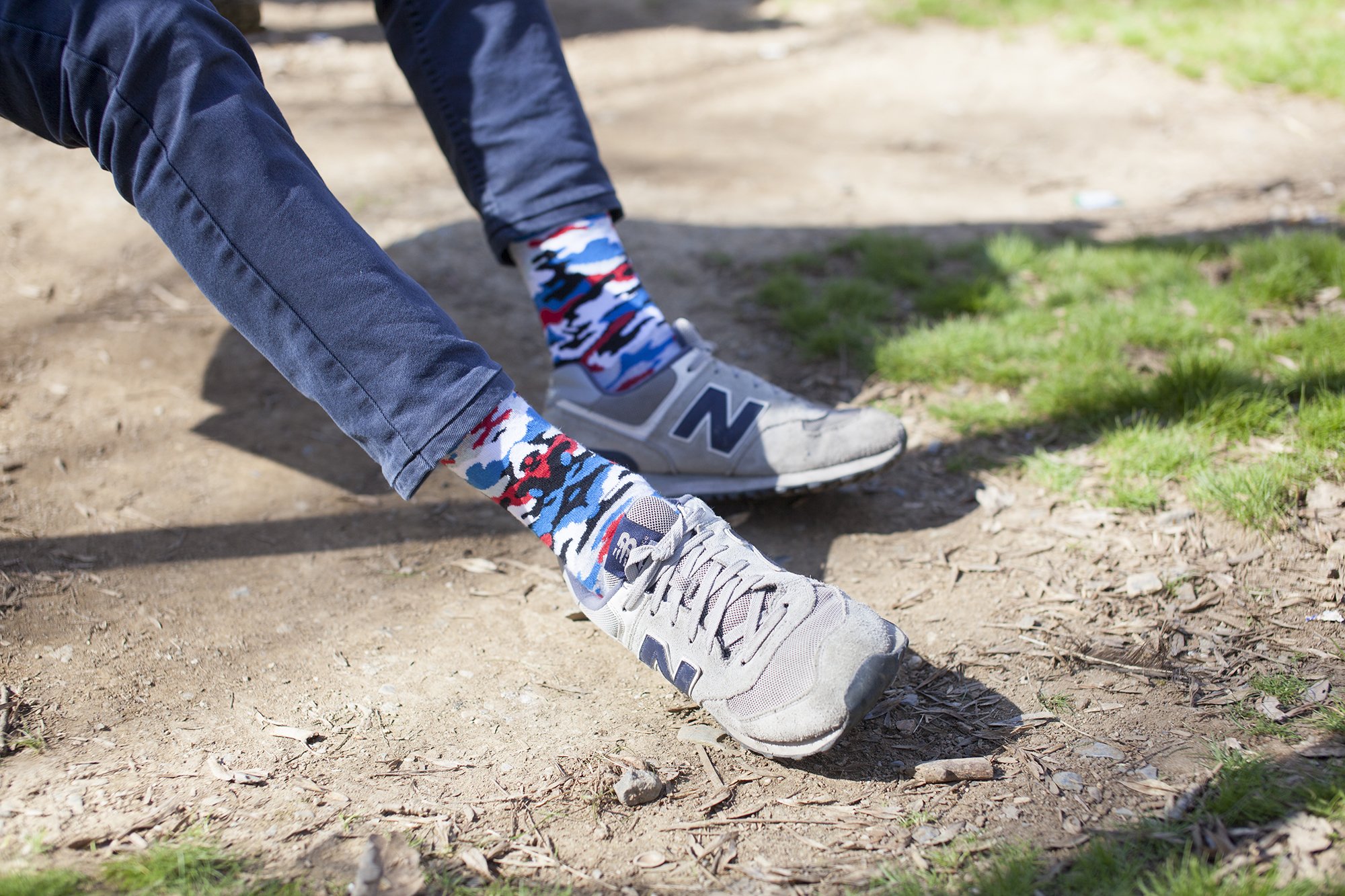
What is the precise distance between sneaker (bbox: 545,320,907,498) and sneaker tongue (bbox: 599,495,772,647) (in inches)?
17.7

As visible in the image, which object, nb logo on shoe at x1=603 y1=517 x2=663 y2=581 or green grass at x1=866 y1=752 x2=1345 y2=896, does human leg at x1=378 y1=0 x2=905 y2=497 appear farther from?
green grass at x1=866 y1=752 x2=1345 y2=896

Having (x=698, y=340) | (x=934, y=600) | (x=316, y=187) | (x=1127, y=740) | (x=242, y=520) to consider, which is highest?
(x=316, y=187)

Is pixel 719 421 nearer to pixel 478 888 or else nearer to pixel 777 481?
pixel 777 481

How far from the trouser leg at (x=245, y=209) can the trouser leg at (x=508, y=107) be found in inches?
22.3

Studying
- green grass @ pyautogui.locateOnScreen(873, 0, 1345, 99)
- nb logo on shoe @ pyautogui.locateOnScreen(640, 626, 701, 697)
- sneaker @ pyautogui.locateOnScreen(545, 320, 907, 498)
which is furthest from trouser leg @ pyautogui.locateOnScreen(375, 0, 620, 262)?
green grass @ pyautogui.locateOnScreen(873, 0, 1345, 99)

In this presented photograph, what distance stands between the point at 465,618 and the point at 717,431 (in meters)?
0.60

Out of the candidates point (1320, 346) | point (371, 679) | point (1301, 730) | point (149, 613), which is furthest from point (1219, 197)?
point (149, 613)

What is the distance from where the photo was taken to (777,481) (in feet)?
6.06

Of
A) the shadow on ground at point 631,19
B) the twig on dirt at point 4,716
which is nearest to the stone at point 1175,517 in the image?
the twig on dirt at point 4,716

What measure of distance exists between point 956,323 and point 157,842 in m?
2.19

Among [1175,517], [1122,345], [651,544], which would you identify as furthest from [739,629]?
[1122,345]

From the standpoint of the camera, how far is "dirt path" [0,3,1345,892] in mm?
1212

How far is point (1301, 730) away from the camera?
128 centimetres

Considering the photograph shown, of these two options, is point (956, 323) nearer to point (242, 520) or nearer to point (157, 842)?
point (242, 520)
